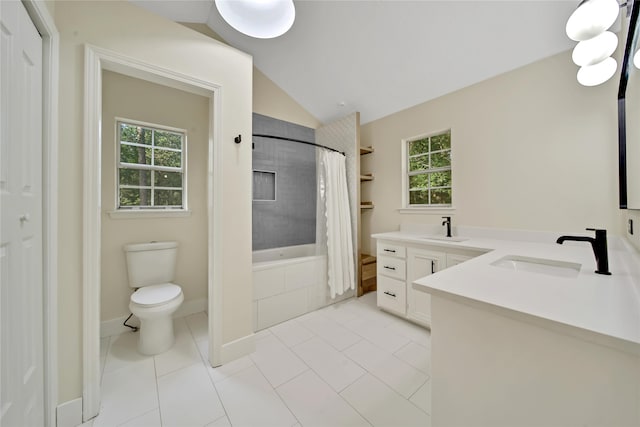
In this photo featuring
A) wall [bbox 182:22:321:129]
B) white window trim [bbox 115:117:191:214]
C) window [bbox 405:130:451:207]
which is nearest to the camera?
white window trim [bbox 115:117:191:214]

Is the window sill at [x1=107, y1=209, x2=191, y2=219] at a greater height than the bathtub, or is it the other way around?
the window sill at [x1=107, y1=209, x2=191, y2=219]

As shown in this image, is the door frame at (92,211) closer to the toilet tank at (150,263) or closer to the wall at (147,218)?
the toilet tank at (150,263)

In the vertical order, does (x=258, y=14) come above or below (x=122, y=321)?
above

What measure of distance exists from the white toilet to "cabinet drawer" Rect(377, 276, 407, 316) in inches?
75.1

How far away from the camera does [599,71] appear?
1.25 meters

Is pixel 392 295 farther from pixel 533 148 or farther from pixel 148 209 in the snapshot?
pixel 148 209

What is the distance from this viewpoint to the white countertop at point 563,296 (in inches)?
22.5

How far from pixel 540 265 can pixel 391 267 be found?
1210 mm

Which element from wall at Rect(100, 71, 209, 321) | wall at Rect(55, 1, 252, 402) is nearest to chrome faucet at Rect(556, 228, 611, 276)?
wall at Rect(55, 1, 252, 402)

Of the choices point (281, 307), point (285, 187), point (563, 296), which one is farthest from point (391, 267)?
point (285, 187)

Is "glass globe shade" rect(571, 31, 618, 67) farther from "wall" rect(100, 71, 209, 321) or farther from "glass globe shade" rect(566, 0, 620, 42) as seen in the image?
"wall" rect(100, 71, 209, 321)

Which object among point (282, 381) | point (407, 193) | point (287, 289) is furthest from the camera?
point (407, 193)

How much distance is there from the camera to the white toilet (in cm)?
174

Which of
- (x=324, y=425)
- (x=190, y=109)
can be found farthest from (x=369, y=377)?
(x=190, y=109)
